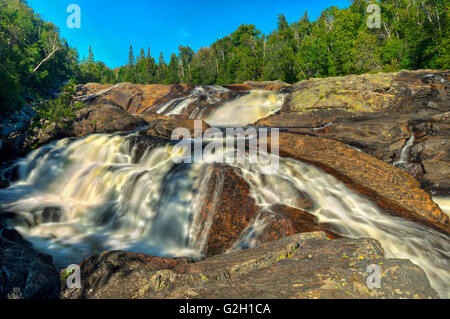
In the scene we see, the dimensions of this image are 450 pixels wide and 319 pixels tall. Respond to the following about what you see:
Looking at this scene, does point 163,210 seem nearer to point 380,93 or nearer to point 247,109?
point 247,109

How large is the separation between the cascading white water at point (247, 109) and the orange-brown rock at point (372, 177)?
11.7 meters

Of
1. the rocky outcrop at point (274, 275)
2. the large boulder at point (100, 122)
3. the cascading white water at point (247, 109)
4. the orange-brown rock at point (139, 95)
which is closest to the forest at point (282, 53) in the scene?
the large boulder at point (100, 122)

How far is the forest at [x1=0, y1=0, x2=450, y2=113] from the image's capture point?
26.9 m

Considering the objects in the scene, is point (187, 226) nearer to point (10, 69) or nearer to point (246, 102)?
point (246, 102)

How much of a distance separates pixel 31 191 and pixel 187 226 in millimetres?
7928

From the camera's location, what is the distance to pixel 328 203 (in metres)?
7.20

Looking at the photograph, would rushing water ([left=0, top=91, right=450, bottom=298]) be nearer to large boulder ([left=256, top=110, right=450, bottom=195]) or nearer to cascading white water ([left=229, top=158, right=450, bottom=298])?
cascading white water ([left=229, top=158, right=450, bottom=298])

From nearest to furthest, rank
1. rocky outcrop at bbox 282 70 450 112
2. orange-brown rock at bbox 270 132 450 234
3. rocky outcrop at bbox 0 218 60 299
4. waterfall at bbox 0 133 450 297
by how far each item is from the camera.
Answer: rocky outcrop at bbox 0 218 60 299 < waterfall at bbox 0 133 450 297 < orange-brown rock at bbox 270 132 450 234 < rocky outcrop at bbox 282 70 450 112

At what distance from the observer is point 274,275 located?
270cm

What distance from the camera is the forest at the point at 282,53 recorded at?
26.9 metres

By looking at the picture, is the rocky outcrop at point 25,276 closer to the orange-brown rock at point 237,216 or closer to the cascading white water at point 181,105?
the orange-brown rock at point 237,216

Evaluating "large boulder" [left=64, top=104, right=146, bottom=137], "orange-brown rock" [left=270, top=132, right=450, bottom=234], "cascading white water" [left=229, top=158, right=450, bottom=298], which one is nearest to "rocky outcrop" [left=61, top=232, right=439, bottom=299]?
"cascading white water" [left=229, top=158, right=450, bottom=298]

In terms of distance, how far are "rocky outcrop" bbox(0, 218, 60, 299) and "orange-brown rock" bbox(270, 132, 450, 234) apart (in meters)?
8.20
